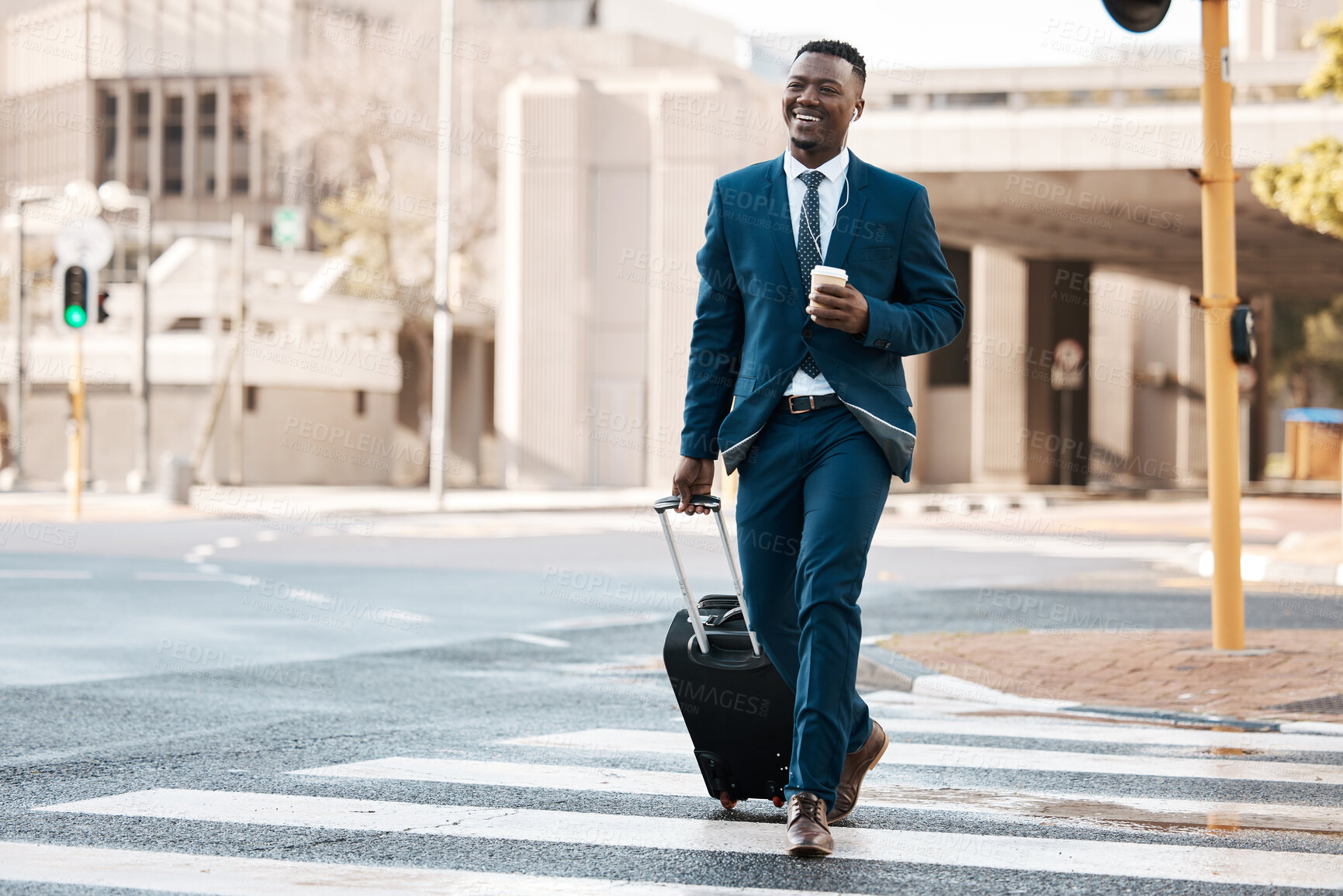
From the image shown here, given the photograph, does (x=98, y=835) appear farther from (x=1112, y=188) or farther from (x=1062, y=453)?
(x=1062, y=453)

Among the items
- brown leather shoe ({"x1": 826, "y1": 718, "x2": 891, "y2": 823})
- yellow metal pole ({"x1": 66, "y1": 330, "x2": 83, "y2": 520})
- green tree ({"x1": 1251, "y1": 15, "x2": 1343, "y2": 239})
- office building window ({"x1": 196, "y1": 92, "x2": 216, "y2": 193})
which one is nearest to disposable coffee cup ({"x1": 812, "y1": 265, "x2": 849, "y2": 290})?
brown leather shoe ({"x1": 826, "y1": 718, "x2": 891, "y2": 823})

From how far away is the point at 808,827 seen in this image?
13.5 feet

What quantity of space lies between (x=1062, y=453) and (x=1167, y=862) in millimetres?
36139

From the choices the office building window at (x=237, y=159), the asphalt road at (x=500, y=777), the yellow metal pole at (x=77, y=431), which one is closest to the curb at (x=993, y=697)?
the asphalt road at (x=500, y=777)

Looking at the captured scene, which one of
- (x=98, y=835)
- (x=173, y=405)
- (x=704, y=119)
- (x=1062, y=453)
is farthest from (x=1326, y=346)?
(x=98, y=835)

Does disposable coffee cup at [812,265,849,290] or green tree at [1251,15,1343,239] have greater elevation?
green tree at [1251,15,1343,239]

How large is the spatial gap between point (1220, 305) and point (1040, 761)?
3.37 meters

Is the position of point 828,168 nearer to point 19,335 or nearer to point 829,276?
point 829,276

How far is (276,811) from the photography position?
4809mm

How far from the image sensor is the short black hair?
4.46m

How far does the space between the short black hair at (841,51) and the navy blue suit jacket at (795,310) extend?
0.24m

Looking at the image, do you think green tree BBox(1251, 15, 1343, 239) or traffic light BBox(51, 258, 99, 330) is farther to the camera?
traffic light BBox(51, 258, 99, 330)

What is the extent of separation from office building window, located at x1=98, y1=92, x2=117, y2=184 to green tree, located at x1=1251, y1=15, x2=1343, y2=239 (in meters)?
51.0

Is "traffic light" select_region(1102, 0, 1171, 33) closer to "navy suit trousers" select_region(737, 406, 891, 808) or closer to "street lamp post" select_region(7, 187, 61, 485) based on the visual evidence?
"navy suit trousers" select_region(737, 406, 891, 808)
